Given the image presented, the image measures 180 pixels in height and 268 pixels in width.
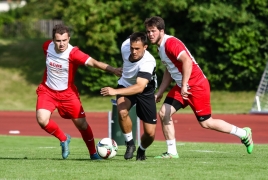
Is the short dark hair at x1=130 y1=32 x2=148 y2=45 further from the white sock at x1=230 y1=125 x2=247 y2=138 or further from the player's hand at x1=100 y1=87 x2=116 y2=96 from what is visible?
the white sock at x1=230 y1=125 x2=247 y2=138

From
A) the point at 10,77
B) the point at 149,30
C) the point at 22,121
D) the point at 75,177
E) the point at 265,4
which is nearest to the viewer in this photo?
the point at 75,177

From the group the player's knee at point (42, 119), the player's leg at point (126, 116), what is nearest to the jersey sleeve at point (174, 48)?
the player's leg at point (126, 116)

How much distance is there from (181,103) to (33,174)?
2.95m

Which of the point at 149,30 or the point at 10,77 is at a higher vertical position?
the point at 149,30

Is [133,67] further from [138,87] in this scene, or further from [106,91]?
[106,91]

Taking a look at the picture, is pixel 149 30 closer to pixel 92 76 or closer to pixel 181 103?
pixel 181 103

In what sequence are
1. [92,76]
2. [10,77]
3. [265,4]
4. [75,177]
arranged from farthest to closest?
1. [10,77]
2. [92,76]
3. [265,4]
4. [75,177]

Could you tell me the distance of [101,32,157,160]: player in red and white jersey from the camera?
10.3 meters

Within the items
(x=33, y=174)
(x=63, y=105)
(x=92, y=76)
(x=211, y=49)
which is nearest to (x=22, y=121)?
(x=92, y=76)

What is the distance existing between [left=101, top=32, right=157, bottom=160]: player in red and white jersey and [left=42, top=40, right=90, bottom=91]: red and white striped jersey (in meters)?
0.68

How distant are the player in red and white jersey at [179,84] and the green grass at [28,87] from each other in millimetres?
15918

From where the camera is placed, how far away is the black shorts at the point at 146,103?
1076 centimetres

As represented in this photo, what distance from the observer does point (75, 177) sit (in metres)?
8.80

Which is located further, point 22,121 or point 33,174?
point 22,121
